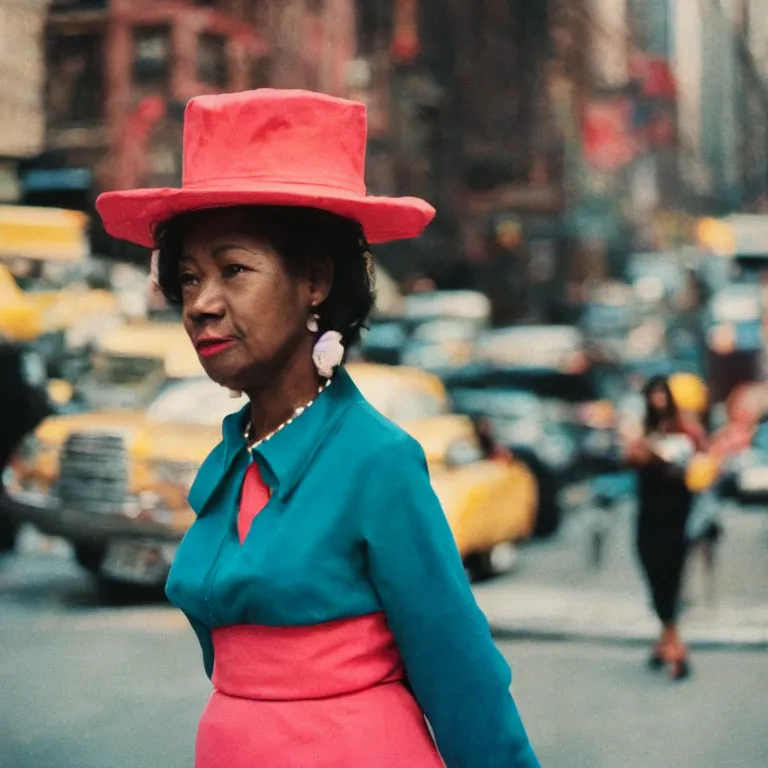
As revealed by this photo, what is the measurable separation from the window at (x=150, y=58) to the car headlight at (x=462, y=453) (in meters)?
2.46

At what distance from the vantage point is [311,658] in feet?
5.07

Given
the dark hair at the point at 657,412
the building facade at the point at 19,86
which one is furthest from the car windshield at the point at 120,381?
the dark hair at the point at 657,412

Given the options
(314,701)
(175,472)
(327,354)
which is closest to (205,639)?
(314,701)

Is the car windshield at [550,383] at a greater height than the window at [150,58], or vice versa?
the window at [150,58]

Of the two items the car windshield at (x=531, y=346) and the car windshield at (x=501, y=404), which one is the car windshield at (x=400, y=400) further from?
the car windshield at (x=531, y=346)

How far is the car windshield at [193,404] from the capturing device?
5770 millimetres

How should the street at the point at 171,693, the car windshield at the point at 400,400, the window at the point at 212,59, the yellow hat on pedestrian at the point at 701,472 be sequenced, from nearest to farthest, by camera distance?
1. the street at the point at 171,693
2. the yellow hat on pedestrian at the point at 701,472
3. the window at the point at 212,59
4. the car windshield at the point at 400,400

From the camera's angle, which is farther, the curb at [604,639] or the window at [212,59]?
the window at [212,59]

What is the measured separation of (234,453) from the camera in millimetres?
1692

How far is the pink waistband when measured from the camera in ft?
5.07

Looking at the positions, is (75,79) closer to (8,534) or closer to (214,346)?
(8,534)

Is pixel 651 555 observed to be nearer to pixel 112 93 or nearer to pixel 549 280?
pixel 549 280

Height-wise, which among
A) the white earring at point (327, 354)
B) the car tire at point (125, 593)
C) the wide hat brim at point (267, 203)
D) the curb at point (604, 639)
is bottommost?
the curb at point (604, 639)

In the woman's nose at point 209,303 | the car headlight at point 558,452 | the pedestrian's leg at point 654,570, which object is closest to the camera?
the woman's nose at point 209,303
